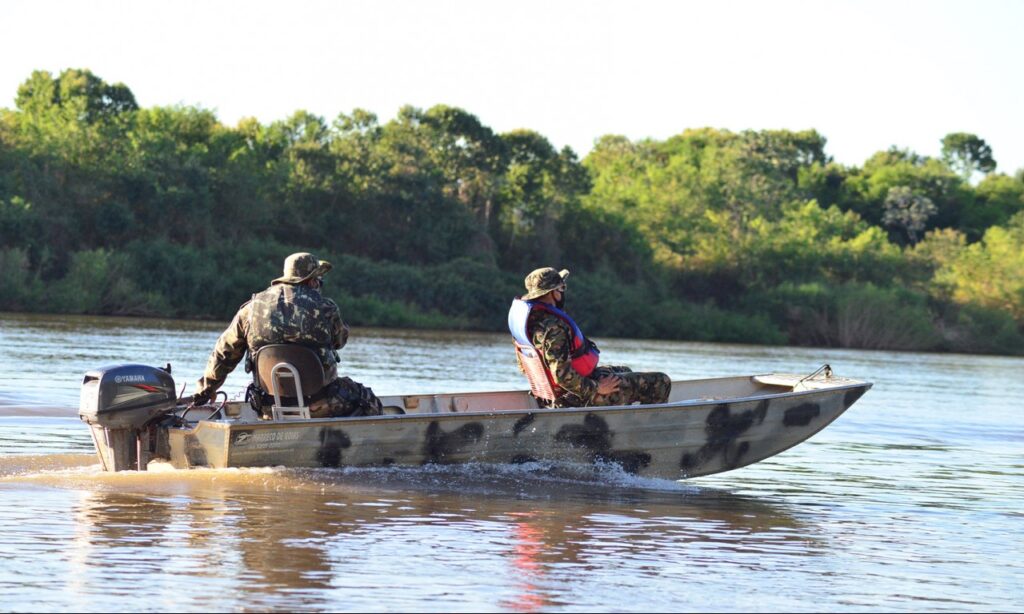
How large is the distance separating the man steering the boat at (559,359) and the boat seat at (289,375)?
1536 millimetres

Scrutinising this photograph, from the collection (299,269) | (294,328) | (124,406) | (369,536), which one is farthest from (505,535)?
(124,406)

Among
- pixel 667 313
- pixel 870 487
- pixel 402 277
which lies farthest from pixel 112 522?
pixel 667 313

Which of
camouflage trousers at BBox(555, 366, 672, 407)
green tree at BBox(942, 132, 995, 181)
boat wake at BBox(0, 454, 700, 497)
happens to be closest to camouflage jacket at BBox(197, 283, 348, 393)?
boat wake at BBox(0, 454, 700, 497)

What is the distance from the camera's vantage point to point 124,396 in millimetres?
9352

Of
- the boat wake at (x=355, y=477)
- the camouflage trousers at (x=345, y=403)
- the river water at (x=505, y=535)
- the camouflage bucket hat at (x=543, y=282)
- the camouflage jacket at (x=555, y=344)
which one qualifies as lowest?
the river water at (x=505, y=535)

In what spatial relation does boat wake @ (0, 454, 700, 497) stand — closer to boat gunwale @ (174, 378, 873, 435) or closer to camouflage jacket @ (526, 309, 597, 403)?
boat gunwale @ (174, 378, 873, 435)

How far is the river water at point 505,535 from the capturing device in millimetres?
6828

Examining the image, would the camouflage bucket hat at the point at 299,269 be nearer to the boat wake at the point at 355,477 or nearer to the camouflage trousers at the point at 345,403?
the camouflage trousers at the point at 345,403

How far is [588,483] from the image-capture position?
10.6m

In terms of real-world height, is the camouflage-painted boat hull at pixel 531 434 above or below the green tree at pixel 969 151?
below

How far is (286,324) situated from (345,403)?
2.46ft

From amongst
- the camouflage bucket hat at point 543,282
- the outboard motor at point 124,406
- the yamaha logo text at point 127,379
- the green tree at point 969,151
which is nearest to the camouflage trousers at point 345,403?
the outboard motor at point 124,406

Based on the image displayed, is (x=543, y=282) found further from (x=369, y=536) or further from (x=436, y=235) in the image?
(x=436, y=235)

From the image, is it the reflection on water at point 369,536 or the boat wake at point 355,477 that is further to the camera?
the boat wake at point 355,477
